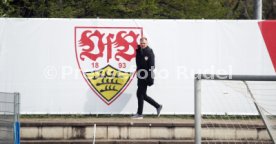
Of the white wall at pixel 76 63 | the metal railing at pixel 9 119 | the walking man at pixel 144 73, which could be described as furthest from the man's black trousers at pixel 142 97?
the metal railing at pixel 9 119

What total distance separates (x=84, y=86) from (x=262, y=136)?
14.0ft

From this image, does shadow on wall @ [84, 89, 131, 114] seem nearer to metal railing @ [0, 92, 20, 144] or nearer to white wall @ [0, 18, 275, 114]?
white wall @ [0, 18, 275, 114]

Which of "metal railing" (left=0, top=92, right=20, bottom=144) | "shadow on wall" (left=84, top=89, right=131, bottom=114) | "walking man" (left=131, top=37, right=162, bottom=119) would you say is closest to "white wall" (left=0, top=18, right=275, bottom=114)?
"shadow on wall" (left=84, top=89, right=131, bottom=114)

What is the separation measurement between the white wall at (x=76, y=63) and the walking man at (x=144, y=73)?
0.38 m

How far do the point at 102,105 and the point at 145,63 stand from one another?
4.66 ft

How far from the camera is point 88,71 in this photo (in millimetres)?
19047

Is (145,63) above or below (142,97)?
above

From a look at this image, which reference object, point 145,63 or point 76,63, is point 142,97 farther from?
point 76,63

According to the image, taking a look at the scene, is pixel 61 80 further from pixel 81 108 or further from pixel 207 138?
pixel 207 138

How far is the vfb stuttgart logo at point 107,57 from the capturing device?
19.0m

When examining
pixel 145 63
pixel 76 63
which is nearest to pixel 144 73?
pixel 145 63

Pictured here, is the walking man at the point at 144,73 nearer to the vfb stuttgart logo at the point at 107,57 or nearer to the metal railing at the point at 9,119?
the vfb stuttgart logo at the point at 107,57

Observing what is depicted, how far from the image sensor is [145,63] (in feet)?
61.2

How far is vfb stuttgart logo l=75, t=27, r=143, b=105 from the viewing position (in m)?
19.0
